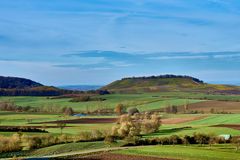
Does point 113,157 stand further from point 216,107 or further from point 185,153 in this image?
point 216,107

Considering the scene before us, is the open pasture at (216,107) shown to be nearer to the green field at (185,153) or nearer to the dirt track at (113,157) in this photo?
the green field at (185,153)

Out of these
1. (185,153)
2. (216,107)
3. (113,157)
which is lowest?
(113,157)

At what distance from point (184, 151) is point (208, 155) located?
15.2 ft

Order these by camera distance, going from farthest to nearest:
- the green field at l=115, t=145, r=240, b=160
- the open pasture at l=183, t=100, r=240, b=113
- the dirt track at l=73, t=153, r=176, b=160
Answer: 1. the open pasture at l=183, t=100, r=240, b=113
2. the dirt track at l=73, t=153, r=176, b=160
3. the green field at l=115, t=145, r=240, b=160

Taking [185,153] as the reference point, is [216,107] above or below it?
above

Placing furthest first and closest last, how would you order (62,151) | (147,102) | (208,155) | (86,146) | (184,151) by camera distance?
(147,102) < (86,146) < (62,151) < (184,151) < (208,155)

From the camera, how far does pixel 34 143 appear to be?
221 feet

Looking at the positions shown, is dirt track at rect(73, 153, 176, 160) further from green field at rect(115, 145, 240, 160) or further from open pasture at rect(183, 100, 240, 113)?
open pasture at rect(183, 100, 240, 113)

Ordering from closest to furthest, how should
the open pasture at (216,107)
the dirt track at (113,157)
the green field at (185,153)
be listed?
the green field at (185,153) → the dirt track at (113,157) → the open pasture at (216,107)

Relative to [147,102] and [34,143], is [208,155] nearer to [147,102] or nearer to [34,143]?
[34,143]

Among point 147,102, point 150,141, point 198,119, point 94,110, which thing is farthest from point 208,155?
point 147,102

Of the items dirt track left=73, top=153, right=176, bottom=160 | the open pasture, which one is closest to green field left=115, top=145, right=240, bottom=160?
dirt track left=73, top=153, right=176, bottom=160

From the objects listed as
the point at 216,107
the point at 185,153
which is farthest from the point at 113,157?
the point at 216,107

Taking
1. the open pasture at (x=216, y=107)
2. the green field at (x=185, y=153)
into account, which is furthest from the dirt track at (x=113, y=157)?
the open pasture at (x=216, y=107)
